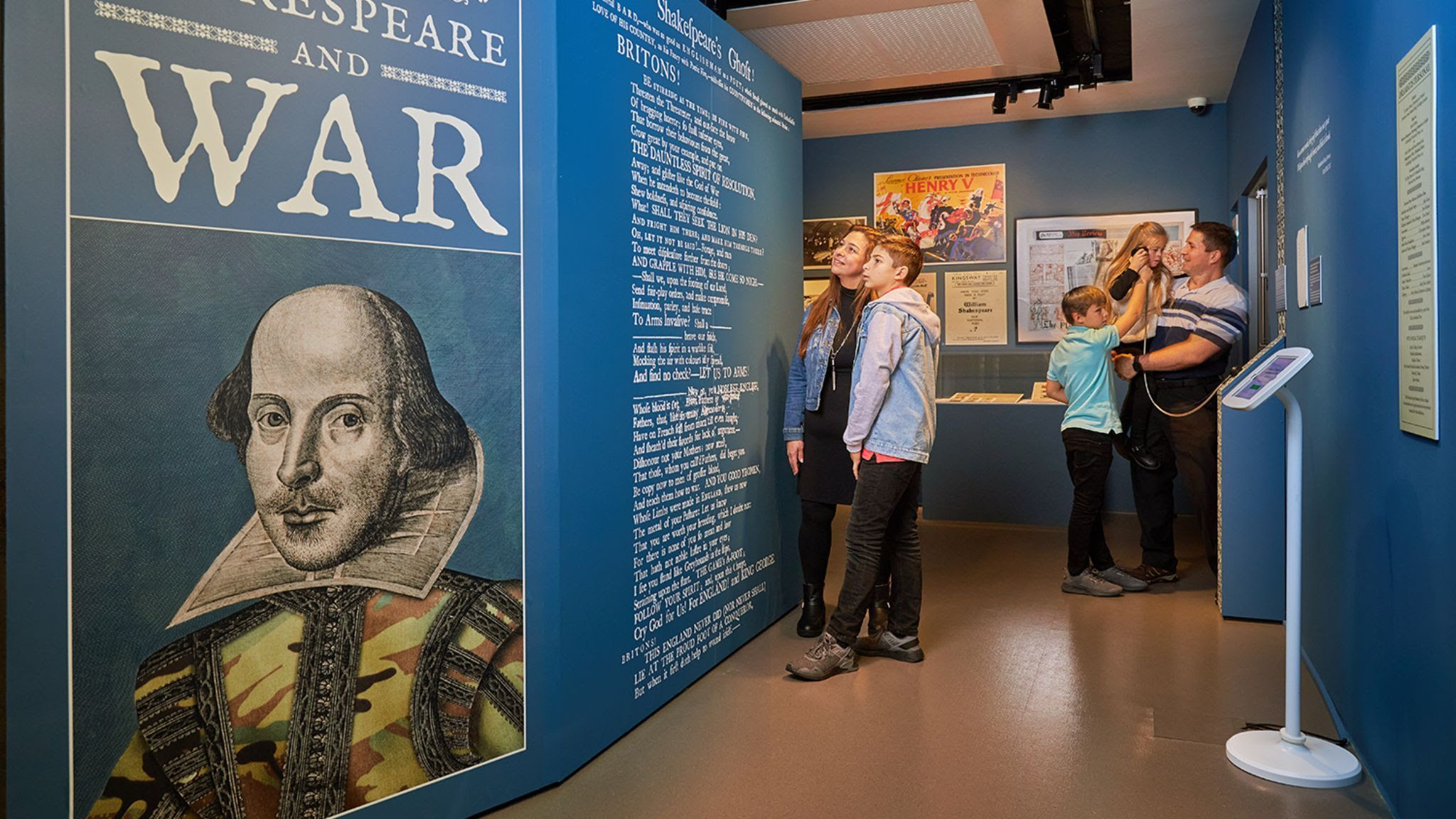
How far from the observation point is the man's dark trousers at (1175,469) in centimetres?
488

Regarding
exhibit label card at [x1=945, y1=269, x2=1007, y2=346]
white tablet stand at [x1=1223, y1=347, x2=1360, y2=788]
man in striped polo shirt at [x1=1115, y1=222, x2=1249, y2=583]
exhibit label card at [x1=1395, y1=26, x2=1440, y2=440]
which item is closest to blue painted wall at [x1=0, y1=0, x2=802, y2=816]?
white tablet stand at [x1=1223, y1=347, x2=1360, y2=788]

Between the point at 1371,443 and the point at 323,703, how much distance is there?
2.67m

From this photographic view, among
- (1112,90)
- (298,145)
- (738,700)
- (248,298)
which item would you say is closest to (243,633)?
(248,298)

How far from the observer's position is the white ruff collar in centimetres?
212

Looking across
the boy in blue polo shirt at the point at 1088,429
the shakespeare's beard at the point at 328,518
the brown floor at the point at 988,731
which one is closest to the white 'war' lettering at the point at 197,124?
the shakespeare's beard at the point at 328,518

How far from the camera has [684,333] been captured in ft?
11.6

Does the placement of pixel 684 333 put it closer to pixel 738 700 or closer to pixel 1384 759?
pixel 738 700

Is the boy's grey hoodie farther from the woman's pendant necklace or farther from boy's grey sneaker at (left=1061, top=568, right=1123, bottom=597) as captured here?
boy's grey sneaker at (left=1061, top=568, right=1123, bottom=597)

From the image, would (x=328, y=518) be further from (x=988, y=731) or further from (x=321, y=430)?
(x=988, y=731)

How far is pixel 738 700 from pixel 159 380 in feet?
6.88

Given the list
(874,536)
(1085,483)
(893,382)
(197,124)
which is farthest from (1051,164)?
(197,124)

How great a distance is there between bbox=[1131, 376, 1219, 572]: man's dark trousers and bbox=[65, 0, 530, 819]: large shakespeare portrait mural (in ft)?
11.5

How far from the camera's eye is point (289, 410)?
7.25 ft

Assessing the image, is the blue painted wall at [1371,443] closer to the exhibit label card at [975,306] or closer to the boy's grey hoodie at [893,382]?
the boy's grey hoodie at [893,382]
